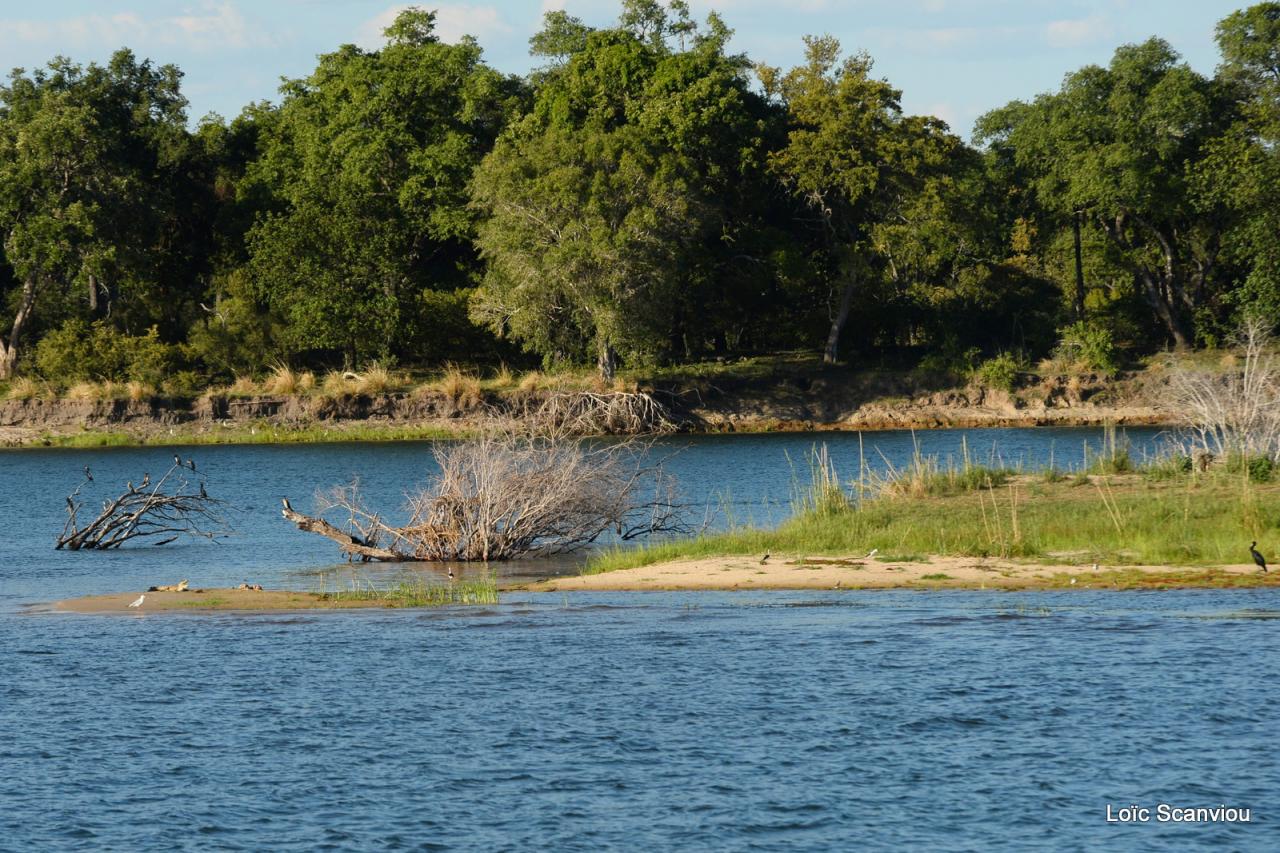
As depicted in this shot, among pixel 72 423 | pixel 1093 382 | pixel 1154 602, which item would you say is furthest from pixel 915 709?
pixel 72 423

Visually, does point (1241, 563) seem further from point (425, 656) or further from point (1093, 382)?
point (1093, 382)

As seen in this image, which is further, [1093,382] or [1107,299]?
[1107,299]

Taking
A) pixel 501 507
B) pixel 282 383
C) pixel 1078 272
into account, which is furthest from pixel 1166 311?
pixel 501 507

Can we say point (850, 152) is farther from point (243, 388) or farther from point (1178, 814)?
point (1178, 814)

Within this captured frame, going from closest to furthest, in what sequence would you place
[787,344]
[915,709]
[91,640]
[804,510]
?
1. [915,709]
2. [91,640]
3. [804,510]
4. [787,344]

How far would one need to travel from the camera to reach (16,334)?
75375 millimetres

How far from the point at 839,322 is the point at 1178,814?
6134 cm

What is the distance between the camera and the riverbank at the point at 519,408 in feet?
230

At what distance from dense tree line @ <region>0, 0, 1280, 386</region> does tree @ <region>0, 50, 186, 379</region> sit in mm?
156

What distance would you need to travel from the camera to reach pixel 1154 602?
76.1 ft

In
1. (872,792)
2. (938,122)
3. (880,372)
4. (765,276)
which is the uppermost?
(938,122)

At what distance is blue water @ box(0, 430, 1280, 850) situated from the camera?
14.8 m

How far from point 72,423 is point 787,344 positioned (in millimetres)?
33858

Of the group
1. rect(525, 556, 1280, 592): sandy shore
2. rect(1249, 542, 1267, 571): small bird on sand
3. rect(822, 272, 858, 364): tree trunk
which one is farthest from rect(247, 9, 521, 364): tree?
rect(1249, 542, 1267, 571): small bird on sand
